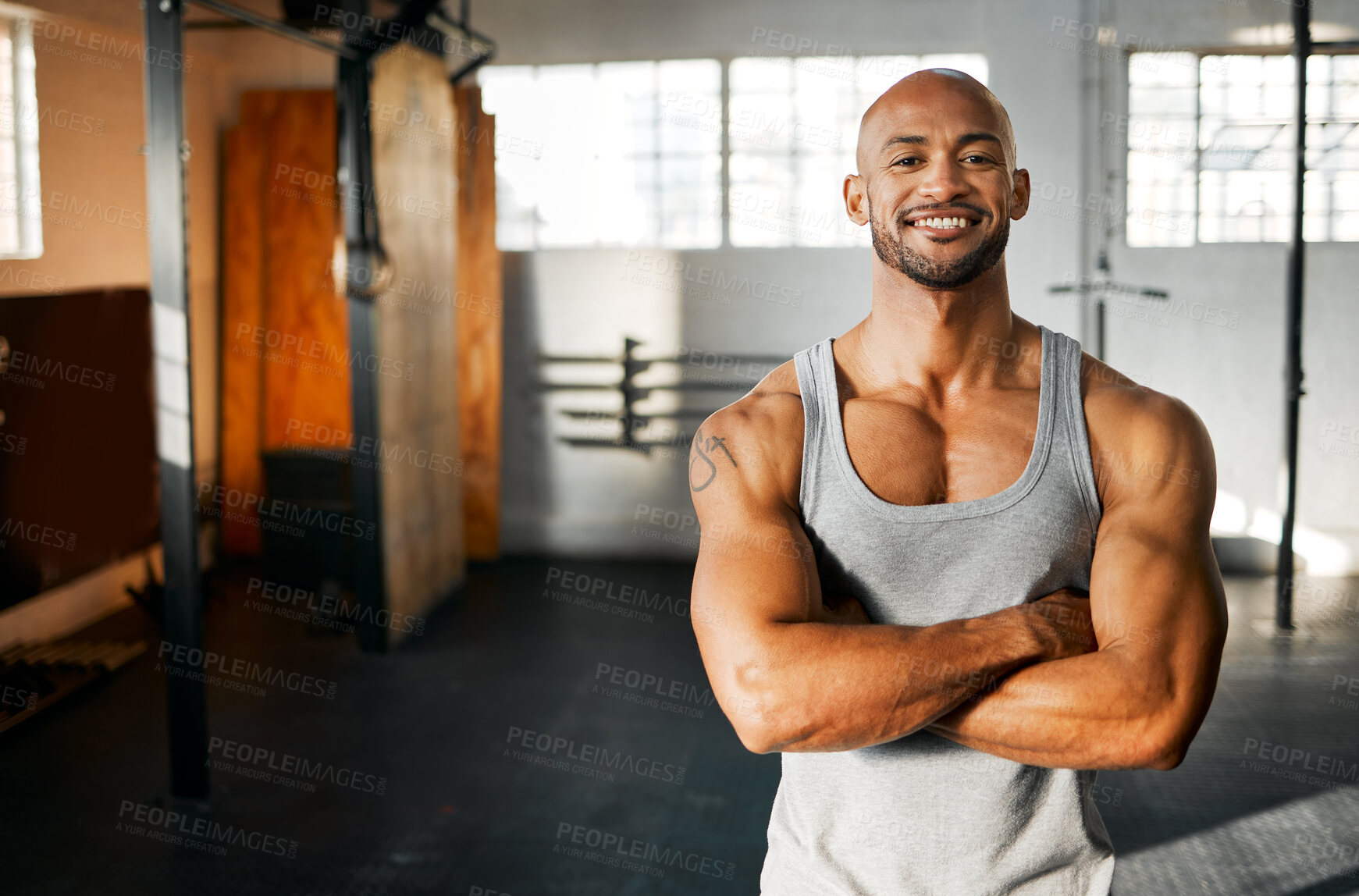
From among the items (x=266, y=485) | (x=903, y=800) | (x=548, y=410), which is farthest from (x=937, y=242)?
(x=548, y=410)

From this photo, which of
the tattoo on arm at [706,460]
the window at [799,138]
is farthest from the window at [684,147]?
the tattoo on arm at [706,460]

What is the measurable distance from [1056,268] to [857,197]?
5036 mm

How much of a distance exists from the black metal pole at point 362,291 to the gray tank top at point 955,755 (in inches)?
146

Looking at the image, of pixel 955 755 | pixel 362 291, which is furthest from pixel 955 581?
pixel 362 291

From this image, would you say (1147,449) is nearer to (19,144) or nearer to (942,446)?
(942,446)

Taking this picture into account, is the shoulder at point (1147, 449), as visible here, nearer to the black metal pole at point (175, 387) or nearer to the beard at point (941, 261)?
the beard at point (941, 261)

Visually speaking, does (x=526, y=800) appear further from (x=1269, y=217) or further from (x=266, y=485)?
(x=1269, y=217)

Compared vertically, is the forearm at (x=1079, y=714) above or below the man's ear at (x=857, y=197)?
below

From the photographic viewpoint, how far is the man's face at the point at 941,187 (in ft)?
4.14

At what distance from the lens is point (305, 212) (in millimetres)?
6215

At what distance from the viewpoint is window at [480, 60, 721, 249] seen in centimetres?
641

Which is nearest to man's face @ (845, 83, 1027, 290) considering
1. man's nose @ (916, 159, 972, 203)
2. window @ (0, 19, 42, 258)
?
man's nose @ (916, 159, 972, 203)

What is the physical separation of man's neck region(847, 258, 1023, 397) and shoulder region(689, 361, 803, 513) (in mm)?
128

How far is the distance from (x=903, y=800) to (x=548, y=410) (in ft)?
18.1
